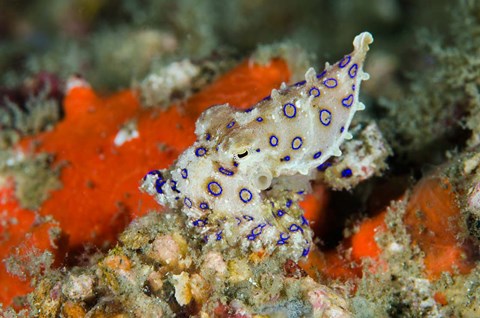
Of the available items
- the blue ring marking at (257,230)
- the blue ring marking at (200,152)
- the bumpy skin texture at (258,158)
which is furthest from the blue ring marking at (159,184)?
the blue ring marking at (257,230)

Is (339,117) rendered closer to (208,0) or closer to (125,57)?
(125,57)

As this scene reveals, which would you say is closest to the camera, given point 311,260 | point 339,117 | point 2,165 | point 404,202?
point 339,117

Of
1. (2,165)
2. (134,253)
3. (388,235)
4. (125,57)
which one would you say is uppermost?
(125,57)

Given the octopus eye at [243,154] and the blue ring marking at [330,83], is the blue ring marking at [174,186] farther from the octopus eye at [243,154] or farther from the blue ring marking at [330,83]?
the blue ring marking at [330,83]

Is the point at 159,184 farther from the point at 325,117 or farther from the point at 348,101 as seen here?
the point at 348,101

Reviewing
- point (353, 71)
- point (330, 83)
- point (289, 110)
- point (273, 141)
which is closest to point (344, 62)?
point (353, 71)

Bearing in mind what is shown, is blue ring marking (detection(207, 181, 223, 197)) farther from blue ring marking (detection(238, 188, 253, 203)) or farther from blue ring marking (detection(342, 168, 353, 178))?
blue ring marking (detection(342, 168, 353, 178))

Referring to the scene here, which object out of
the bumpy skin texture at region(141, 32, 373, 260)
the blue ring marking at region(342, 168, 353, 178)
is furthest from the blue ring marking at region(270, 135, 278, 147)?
the blue ring marking at region(342, 168, 353, 178)

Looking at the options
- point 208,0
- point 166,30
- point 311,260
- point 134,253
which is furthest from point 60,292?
point 208,0
